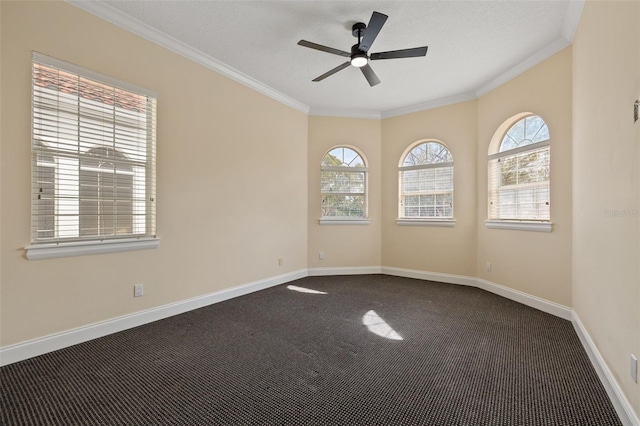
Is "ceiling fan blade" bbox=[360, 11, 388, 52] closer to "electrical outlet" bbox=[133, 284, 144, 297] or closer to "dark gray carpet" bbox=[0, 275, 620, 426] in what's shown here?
"dark gray carpet" bbox=[0, 275, 620, 426]

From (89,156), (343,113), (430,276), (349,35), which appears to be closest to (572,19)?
(349,35)

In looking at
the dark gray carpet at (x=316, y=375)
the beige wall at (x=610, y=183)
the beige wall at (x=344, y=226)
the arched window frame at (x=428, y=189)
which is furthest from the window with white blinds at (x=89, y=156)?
the arched window frame at (x=428, y=189)

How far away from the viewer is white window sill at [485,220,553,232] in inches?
130

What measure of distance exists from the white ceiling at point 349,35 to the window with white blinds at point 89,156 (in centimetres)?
68

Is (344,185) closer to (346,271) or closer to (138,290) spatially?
(346,271)

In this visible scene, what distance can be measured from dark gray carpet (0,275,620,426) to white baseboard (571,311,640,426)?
5 centimetres

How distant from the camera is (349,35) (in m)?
2.97

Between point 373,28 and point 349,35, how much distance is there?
59cm

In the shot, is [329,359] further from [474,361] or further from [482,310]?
[482,310]

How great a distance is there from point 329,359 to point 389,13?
118 inches

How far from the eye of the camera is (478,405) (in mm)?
1688

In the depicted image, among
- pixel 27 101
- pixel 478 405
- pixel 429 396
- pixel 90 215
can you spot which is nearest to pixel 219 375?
pixel 429 396

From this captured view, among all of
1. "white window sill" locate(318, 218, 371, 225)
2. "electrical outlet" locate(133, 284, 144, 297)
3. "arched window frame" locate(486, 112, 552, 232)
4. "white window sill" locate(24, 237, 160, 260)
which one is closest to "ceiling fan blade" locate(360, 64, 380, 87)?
"arched window frame" locate(486, 112, 552, 232)

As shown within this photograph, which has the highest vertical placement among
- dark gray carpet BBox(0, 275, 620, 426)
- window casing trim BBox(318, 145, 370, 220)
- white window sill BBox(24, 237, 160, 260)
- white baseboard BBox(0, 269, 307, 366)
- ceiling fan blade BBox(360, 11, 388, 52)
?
ceiling fan blade BBox(360, 11, 388, 52)
